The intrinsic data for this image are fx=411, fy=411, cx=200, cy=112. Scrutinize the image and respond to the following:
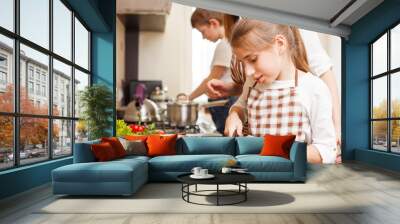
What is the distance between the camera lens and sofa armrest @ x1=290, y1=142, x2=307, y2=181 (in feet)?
19.7

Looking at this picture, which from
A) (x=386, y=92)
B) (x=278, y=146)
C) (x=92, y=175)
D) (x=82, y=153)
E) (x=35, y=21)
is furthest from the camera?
(x=386, y=92)

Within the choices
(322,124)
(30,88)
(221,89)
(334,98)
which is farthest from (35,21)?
(334,98)

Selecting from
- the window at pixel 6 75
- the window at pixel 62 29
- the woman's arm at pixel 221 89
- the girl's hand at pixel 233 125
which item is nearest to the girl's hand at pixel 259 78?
the woman's arm at pixel 221 89

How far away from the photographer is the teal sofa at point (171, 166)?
4848 millimetres

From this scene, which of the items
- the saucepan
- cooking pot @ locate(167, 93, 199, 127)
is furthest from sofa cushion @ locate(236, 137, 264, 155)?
cooking pot @ locate(167, 93, 199, 127)

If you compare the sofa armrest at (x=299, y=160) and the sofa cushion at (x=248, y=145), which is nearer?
the sofa armrest at (x=299, y=160)

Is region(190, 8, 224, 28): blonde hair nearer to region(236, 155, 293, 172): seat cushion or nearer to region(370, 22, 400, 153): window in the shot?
region(370, 22, 400, 153): window

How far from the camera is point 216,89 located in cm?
1069

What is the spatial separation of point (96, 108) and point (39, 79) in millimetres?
1865

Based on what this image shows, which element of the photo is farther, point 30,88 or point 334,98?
point 334,98

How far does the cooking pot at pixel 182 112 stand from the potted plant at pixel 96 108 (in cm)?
321

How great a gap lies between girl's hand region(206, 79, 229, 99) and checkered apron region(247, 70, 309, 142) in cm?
111

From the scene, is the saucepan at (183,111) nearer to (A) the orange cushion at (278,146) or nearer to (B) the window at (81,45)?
(B) the window at (81,45)

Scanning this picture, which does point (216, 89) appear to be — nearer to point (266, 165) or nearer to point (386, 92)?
point (386, 92)
